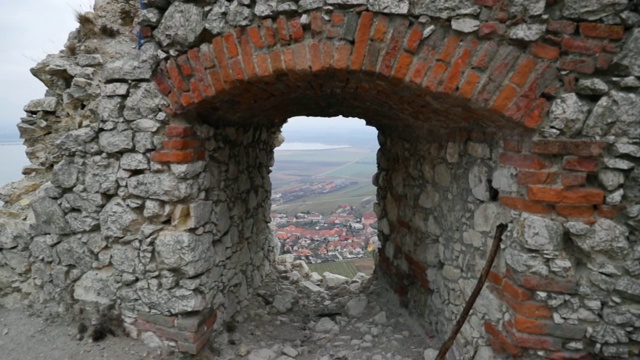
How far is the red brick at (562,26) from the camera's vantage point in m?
2.02

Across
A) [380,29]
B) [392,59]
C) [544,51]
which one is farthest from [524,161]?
[380,29]

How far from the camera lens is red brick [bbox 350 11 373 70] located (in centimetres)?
219

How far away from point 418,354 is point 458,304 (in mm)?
599

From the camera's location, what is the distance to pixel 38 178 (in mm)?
3367

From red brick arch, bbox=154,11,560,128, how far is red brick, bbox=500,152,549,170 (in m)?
0.18

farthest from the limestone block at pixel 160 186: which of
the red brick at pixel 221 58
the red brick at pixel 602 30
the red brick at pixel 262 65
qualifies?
the red brick at pixel 602 30

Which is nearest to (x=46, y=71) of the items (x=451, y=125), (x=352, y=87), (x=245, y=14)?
(x=245, y=14)

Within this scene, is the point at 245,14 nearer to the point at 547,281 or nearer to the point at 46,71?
the point at 46,71

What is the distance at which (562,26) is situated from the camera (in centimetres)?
203

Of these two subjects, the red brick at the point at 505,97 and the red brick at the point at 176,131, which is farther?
the red brick at the point at 176,131

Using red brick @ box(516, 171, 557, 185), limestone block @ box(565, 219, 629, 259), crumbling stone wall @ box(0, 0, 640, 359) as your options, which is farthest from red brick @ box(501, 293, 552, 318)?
red brick @ box(516, 171, 557, 185)

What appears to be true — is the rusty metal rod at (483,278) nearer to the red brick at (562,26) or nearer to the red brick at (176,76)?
the red brick at (562,26)

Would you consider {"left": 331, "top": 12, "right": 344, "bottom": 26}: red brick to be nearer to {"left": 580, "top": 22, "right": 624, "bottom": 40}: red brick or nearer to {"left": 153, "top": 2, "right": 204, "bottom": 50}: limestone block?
{"left": 153, "top": 2, "right": 204, "bottom": 50}: limestone block

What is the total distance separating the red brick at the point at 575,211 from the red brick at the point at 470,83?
773 mm
